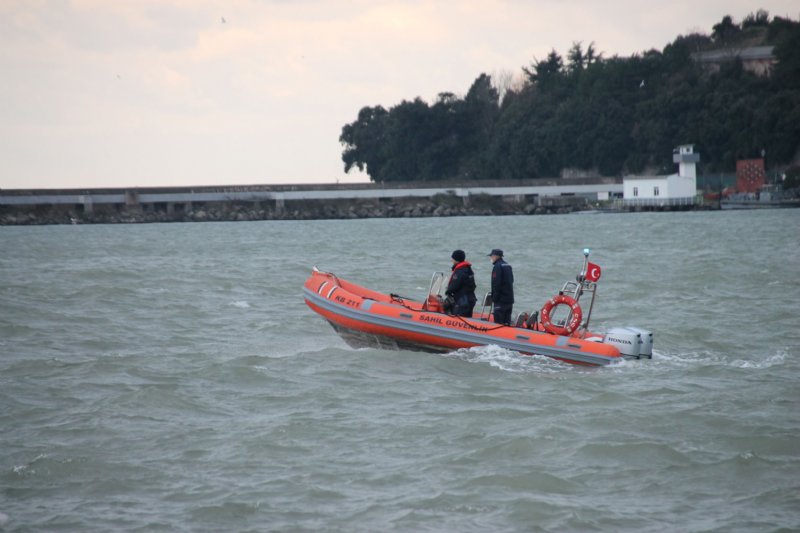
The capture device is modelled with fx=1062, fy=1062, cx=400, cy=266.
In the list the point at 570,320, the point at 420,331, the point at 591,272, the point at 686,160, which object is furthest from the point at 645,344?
the point at 686,160

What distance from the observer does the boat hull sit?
1391 cm

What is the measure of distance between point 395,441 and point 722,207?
7020 centimetres

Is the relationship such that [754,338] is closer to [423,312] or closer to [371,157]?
[423,312]

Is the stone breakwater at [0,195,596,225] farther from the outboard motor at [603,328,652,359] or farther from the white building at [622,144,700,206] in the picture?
the outboard motor at [603,328,652,359]

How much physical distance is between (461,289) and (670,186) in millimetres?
64220

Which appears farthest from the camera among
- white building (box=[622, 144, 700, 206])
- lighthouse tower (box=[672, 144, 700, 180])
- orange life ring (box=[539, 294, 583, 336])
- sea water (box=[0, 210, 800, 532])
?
white building (box=[622, 144, 700, 206])

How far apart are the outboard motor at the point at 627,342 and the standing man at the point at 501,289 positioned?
1491 mm

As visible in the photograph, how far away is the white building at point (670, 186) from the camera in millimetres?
76000

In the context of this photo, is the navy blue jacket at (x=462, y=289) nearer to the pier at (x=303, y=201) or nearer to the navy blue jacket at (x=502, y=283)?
the navy blue jacket at (x=502, y=283)

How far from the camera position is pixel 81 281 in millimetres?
27844

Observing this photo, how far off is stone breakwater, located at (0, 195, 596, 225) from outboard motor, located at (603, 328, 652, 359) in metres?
67.1

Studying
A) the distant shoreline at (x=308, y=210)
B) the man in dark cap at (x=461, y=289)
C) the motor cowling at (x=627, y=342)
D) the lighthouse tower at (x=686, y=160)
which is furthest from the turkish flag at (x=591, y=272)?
the lighthouse tower at (x=686, y=160)

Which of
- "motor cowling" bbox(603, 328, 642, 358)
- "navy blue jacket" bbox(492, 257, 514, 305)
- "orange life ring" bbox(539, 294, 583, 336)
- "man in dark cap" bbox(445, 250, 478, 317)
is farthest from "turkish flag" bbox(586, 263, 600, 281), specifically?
"man in dark cap" bbox(445, 250, 478, 317)

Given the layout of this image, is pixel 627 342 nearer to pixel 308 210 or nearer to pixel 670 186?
pixel 670 186
